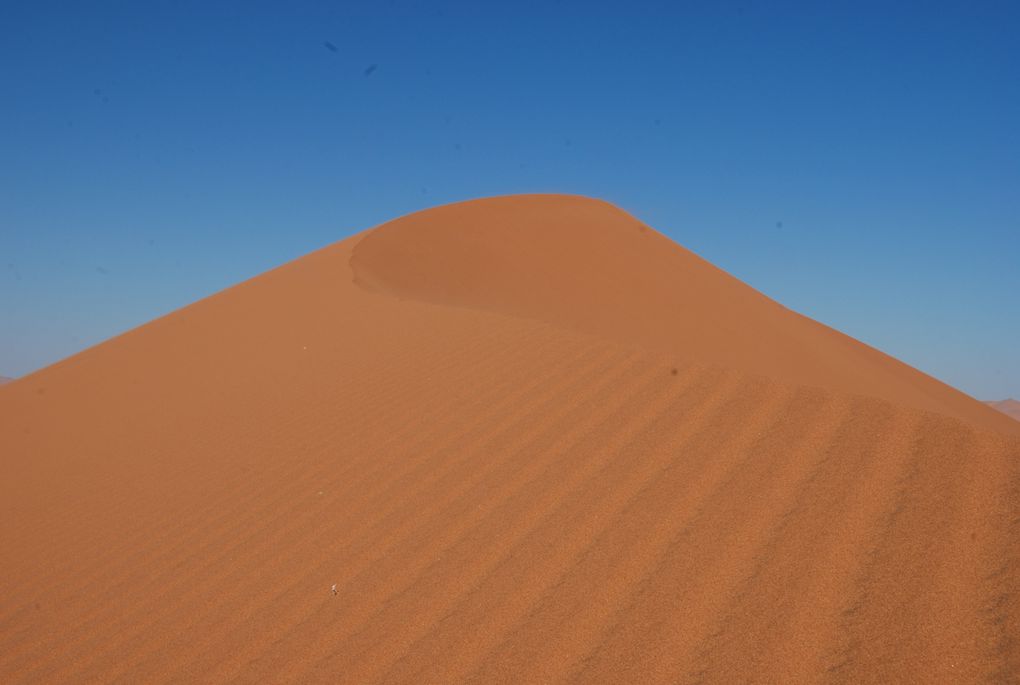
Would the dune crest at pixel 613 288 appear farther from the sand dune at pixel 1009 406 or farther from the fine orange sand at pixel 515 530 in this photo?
the sand dune at pixel 1009 406

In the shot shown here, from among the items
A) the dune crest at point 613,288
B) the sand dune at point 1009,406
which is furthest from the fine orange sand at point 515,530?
the sand dune at point 1009,406

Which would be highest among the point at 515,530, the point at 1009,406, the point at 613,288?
the point at 1009,406

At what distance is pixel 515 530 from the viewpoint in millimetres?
3250

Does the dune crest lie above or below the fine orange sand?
above

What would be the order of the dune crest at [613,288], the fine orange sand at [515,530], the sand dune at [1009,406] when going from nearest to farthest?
the fine orange sand at [515,530] < the dune crest at [613,288] < the sand dune at [1009,406]

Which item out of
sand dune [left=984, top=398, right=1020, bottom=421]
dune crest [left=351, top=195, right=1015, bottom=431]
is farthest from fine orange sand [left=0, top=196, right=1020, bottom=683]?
sand dune [left=984, top=398, right=1020, bottom=421]

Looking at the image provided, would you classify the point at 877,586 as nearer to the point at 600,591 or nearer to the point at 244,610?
the point at 600,591

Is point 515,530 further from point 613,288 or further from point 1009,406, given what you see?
point 1009,406

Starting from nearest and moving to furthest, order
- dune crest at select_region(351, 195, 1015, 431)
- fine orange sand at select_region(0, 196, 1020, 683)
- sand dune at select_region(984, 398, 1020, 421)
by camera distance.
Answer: fine orange sand at select_region(0, 196, 1020, 683)
dune crest at select_region(351, 195, 1015, 431)
sand dune at select_region(984, 398, 1020, 421)

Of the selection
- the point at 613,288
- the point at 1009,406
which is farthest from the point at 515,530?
the point at 1009,406

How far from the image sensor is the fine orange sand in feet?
7.84

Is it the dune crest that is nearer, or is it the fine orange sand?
the fine orange sand

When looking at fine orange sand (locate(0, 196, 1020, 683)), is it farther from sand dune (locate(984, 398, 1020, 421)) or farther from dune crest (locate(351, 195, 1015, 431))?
sand dune (locate(984, 398, 1020, 421))

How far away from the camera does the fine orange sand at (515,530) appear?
7.84 feet
